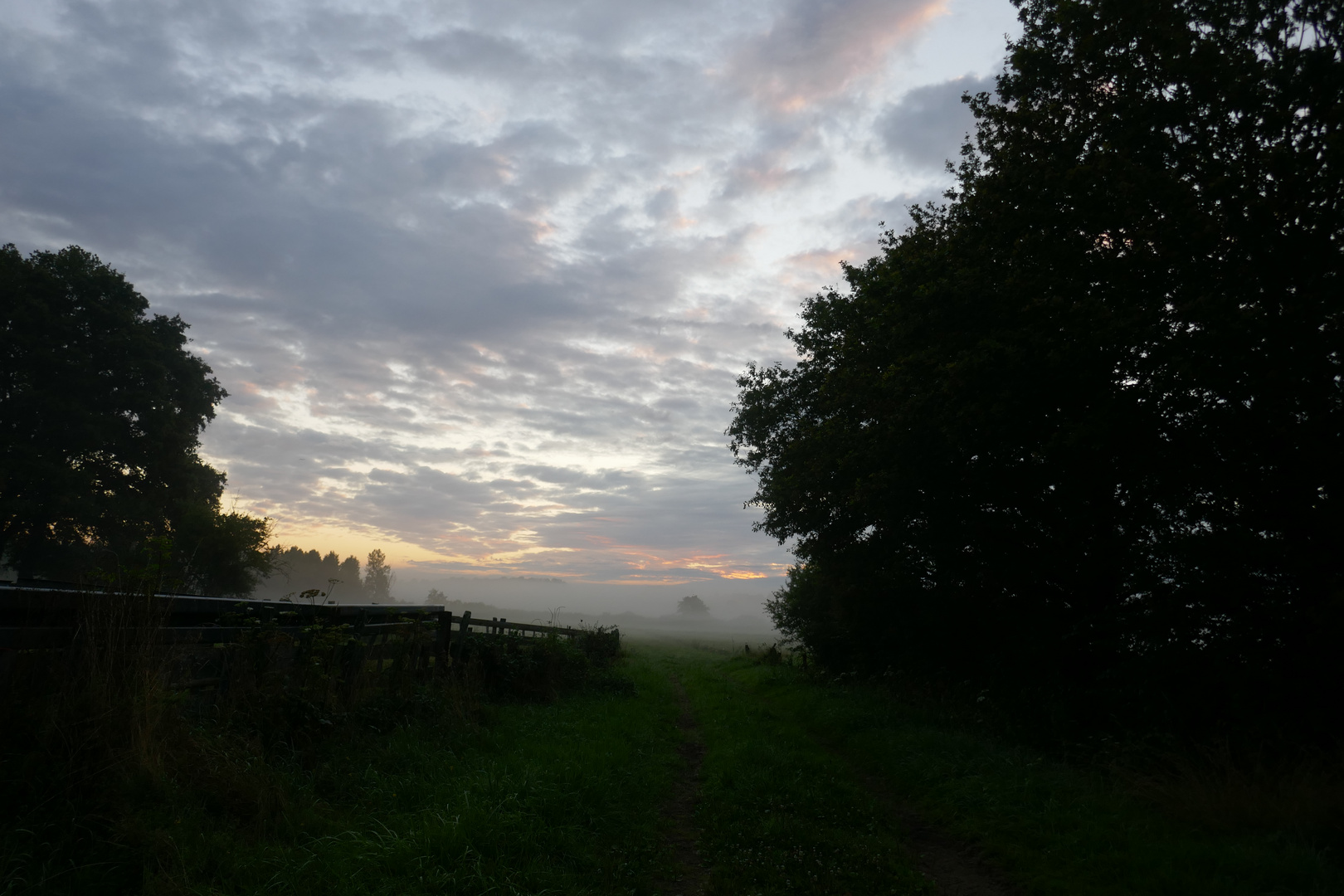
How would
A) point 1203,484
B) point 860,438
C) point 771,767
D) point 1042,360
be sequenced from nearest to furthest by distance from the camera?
point 771,767
point 1203,484
point 1042,360
point 860,438

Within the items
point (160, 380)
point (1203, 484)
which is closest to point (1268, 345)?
point (1203, 484)

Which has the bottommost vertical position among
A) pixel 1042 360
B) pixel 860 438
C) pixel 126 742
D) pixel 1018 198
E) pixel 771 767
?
pixel 771 767

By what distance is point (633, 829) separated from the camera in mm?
7000

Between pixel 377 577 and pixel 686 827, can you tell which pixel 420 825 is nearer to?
pixel 686 827

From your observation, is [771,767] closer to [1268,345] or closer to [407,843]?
[407,843]

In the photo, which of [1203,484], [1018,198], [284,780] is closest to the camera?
[284,780]

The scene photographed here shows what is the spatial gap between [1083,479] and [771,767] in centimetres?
836

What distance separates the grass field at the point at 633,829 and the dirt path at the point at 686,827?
5 centimetres

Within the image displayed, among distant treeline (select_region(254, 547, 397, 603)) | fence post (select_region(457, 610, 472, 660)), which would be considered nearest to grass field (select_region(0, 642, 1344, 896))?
fence post (select_region(457, 610, 472, 660))

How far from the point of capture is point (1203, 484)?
10.8 meters

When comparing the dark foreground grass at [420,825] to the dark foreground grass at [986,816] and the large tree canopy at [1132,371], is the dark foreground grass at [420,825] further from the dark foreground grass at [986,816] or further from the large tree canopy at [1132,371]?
the large tree canopy at [1132,371]

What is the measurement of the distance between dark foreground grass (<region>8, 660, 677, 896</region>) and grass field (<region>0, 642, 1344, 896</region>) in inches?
0.7

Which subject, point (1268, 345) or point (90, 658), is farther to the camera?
point (1268, 345)

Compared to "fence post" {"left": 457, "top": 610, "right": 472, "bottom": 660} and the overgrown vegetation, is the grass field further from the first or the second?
"fence post" {"left": 457, "top": 610, "right": 472, "bottom": 660}
